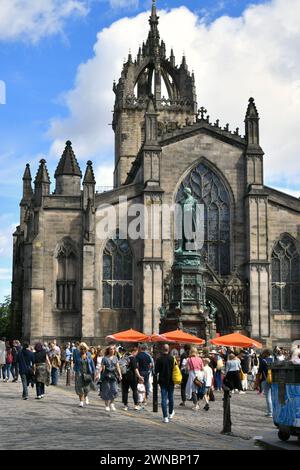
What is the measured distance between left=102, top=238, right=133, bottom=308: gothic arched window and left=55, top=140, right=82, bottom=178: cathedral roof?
6791 mm

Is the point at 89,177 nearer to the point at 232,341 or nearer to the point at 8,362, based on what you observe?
the point at 8,362

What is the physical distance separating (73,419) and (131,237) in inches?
1189

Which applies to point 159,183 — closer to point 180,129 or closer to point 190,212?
point 180,129

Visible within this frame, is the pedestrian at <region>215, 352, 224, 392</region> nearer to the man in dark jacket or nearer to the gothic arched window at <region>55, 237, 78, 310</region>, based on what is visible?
the man in dark jacket

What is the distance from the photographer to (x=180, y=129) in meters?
48.5

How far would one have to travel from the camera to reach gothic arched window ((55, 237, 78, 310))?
153 feet

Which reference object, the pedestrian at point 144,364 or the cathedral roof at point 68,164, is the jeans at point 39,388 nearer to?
the pedestrian at point 144,364

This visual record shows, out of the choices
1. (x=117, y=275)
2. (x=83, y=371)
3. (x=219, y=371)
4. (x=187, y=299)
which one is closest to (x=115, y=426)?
(x=83, y=371)

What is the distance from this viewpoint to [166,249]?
154 ft

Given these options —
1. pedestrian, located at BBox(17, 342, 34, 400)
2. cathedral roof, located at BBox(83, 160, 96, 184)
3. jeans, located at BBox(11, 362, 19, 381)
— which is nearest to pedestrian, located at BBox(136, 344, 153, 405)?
pedestrian, located at BBox(17, 342, 34, 400)

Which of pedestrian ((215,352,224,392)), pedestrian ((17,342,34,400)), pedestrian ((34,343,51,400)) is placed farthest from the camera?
pedestrian ((215,352,224,392))

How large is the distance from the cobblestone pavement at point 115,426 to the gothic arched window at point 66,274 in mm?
22123

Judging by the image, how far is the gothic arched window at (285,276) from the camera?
48.1 m
